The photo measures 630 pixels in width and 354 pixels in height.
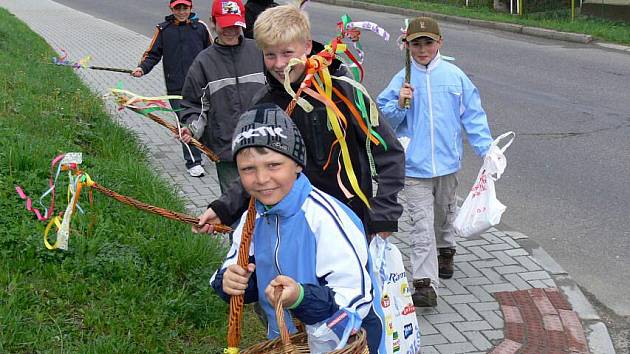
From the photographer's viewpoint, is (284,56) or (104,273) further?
(104,273)

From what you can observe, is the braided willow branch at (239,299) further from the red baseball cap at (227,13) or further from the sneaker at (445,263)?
the sneaker at (445,263)

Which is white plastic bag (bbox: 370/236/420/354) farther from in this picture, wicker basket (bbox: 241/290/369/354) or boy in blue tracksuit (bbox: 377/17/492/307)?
boy in blue tracksuit (bbox: 377/17/492/307)

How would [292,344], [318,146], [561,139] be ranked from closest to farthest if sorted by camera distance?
[292,344] < [318,146] < [561,139]

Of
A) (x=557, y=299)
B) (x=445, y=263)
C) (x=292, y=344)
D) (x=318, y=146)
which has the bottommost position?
(x=557, y=299)

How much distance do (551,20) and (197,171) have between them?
44.0 feet

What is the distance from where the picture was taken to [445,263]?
18.9ft

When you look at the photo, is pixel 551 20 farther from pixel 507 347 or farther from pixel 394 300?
Result: pixel 394 300

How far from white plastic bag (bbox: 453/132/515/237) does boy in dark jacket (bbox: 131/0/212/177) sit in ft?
11.2

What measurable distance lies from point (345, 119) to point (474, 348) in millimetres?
1824

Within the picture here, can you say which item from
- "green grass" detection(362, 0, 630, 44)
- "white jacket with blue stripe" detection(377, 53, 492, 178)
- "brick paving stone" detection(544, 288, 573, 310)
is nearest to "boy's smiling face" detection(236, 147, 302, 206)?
"white jacket with blue stripe" detection(377, 53, 492, 178)

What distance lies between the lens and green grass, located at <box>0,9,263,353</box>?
409 cm

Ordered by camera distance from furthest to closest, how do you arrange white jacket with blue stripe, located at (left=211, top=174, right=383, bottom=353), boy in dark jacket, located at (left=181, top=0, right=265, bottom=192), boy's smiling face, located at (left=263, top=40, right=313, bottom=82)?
boy in dark jacket, located at (left=181, top=0, right=265, bottom=192), boy's smiling face, located at (left=263, top=40, right=313, bottom=82), white jacket with blue stripe, located at (left=211, top=174, right=383, bottom=353)

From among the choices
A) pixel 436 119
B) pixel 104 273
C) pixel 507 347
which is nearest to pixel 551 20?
pixel 436 119

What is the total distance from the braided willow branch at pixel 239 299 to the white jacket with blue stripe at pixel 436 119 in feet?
7.97
